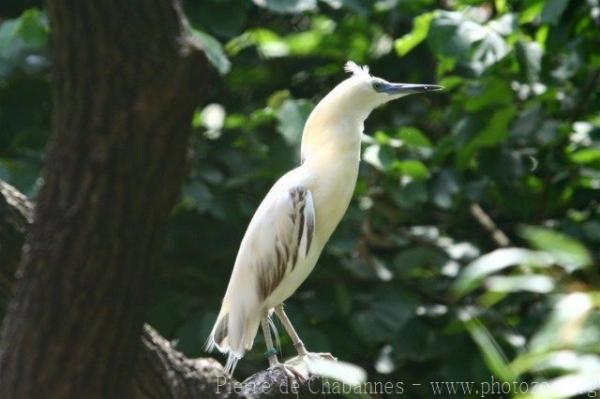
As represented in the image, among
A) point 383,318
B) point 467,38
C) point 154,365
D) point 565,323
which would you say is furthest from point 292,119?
point 565,323

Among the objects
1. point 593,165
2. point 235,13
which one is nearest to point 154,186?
point 235,13

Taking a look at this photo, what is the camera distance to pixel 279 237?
3637mm

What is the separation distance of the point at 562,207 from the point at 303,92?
50.6 inches

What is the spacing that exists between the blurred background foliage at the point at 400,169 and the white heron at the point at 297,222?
0.52 meters

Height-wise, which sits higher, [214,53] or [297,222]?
[214,53]

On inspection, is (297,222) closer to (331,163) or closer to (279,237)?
(279,237)

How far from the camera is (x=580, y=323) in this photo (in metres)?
1.81

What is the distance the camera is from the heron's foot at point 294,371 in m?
3.40

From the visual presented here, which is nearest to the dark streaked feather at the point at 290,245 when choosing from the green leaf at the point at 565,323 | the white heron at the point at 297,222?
the white heron at the point at 297,222

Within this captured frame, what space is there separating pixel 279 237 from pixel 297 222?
0.08 m

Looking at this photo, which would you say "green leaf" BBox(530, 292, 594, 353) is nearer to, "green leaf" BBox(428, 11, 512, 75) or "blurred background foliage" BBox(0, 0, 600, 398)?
"blurred background foliage" BBox(0, 0, 600, 398)

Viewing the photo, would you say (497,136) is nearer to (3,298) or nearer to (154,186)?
(3,298)

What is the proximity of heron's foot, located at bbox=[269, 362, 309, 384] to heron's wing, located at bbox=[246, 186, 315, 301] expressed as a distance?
0.99 feet

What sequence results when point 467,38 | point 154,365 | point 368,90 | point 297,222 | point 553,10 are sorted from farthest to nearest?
1. point 467,38
2. point 553,10
3. point 368,90
4. point 297,222
5. point 154,365
